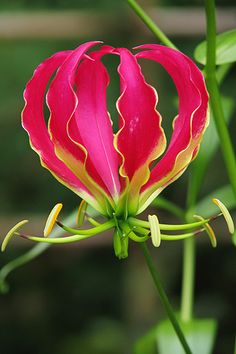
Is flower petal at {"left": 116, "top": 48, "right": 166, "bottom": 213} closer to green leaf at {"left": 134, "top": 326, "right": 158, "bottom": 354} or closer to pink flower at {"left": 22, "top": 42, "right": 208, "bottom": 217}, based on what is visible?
pink flower at {"left": 22, "top": 42, "right": 208, "bottom": 217}

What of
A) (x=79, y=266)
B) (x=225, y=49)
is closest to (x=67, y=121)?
(x=225, y=49)

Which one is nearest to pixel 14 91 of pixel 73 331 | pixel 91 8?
pixel 91 8

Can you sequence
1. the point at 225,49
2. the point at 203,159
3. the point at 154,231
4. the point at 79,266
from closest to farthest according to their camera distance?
1. the point at 154,231
2. the point at 225,49
3. the point at 203,159
4. the point at 79,266

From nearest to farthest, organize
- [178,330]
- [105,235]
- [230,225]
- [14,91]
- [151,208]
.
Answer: [230,225], [178,330], [151,208], [105,235], [14,91]

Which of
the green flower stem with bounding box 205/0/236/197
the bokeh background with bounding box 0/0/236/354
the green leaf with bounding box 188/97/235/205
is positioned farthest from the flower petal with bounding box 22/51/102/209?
the bokeh background with bounding box 0/0/236/354

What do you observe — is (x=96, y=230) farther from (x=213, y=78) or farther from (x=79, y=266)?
(x=79, y=266)

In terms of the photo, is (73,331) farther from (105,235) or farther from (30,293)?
(105,235)
